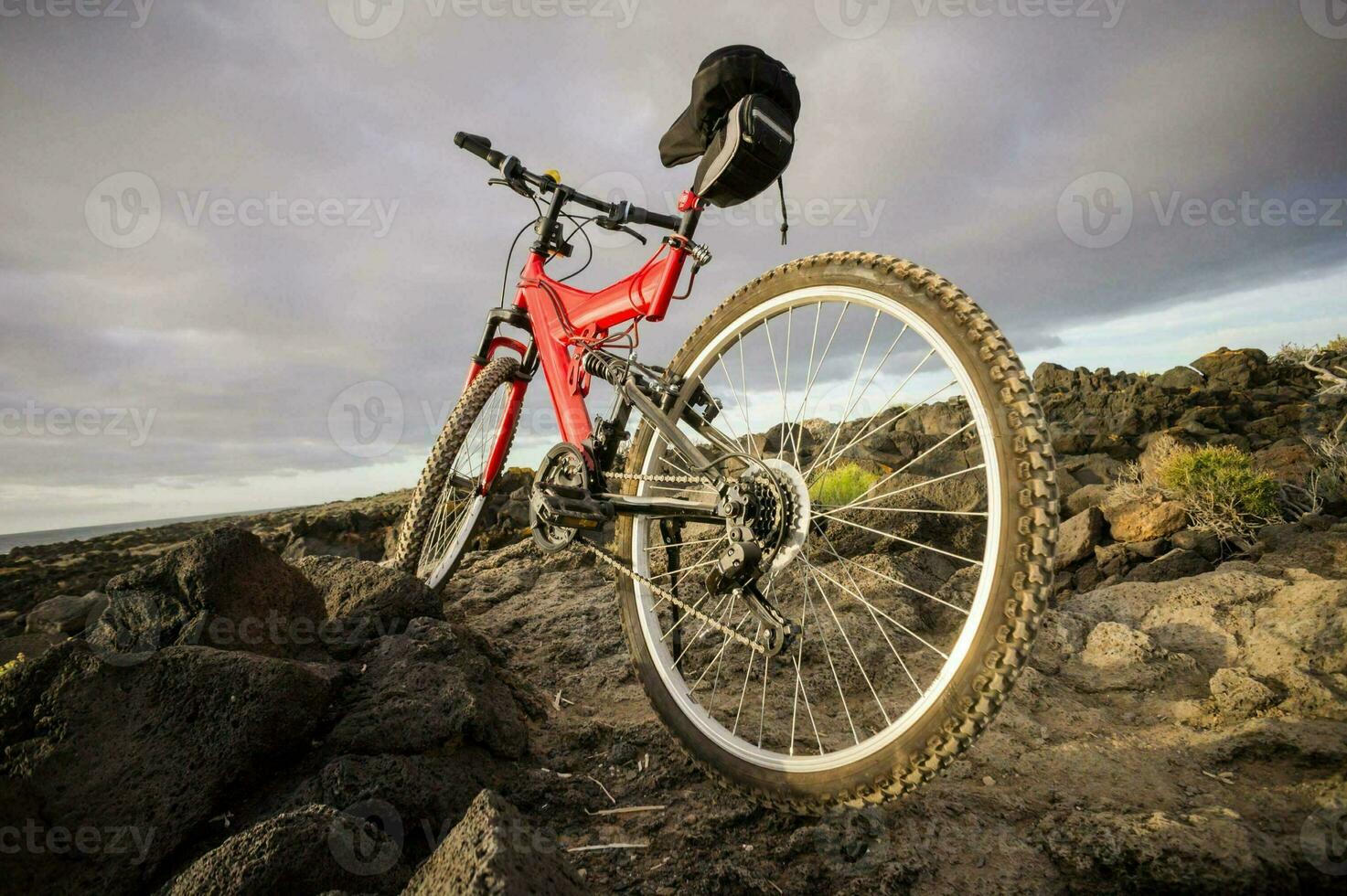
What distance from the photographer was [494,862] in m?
1.06

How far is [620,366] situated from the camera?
2.79 m

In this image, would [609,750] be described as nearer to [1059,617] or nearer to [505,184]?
[1059,617]

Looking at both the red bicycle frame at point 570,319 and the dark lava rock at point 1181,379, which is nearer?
the red bicycle frame at point 570,319

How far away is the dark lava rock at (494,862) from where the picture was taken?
1.05 meters

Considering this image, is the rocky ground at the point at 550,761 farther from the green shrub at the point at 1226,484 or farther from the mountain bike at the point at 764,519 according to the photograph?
the green shrub at the point at 1226,484

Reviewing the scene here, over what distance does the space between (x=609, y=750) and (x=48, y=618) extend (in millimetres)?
9728

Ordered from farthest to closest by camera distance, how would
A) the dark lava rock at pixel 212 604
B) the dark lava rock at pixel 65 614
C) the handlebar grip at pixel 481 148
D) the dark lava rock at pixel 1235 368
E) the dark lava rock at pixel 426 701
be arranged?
1. the dark lava rock at pixel 1235 368
2. the dark lava rock at pixel 65 614
3. the handlebar grip at pixel 481 148
4. the dark lava rock at pixel 212 604
5. the dark lava rock at pixel 426 701

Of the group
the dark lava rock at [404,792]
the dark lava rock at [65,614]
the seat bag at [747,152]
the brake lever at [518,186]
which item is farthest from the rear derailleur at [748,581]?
the dark lava rock at [65,614]

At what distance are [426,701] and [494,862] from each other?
4.29 feet

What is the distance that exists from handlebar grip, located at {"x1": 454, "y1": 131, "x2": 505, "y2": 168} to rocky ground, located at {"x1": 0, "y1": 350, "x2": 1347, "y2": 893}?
2.51m

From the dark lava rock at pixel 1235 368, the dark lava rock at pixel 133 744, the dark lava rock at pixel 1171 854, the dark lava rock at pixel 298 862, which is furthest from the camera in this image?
the dark lava rock at pixel 1235 368

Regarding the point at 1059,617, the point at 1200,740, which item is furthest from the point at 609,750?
the point at 1059,617

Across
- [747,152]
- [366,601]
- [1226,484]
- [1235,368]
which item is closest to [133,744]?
[366,601]

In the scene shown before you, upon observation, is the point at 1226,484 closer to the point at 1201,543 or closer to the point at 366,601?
the point at 1201,543
